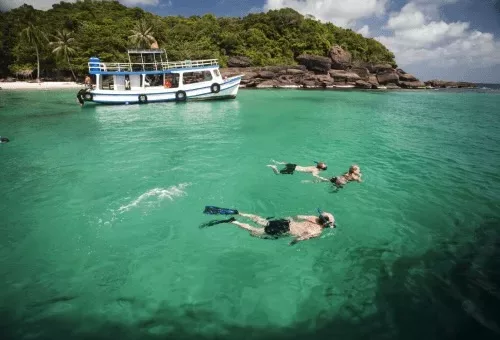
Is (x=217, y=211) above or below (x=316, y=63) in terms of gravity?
below

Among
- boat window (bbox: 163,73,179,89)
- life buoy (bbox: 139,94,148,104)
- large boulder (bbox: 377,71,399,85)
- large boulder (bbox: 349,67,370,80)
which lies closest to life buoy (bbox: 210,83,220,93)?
boat window (bbox: 163,73,179,89)

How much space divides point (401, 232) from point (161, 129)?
52.2 ft

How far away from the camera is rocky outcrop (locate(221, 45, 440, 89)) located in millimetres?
58312

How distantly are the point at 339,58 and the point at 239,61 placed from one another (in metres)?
23.8

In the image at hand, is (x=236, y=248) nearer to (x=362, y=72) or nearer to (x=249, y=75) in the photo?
(x=249, y=75)

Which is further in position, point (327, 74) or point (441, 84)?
point (441, 84)

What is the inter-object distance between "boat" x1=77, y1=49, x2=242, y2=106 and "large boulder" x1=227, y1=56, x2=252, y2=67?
95.3ft

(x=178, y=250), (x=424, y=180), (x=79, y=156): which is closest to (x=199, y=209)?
(x=178, y=250)

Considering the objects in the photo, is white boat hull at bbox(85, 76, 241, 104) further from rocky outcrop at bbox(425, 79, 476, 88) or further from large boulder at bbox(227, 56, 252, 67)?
rocky outcrop at bbox(425, 79, 476, 88)

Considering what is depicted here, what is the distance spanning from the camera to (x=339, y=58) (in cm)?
6438

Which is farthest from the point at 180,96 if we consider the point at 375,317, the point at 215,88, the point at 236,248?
the point at 375,317

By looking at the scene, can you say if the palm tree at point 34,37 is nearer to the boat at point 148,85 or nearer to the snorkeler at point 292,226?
the boat at point 148,85

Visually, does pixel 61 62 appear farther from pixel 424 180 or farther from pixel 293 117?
pixel 424 180

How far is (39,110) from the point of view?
86.6 ft
